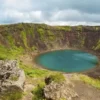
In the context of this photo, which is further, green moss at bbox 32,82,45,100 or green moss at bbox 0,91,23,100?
green moss at bbox 32,82,45,100

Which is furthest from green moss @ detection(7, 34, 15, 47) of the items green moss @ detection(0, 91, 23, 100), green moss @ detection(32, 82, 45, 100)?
green moss @ detection(0, 91, 23, 100)

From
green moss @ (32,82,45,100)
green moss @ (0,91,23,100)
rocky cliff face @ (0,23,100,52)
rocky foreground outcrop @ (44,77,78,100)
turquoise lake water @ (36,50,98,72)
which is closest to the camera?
green moss @ (0,91,23,100)

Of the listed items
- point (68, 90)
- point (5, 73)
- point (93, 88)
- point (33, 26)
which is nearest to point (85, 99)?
point (68, 90)

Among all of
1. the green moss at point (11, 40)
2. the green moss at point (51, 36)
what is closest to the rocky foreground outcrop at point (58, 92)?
the green moss at point (11, 40)

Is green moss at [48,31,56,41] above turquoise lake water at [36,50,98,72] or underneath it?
above

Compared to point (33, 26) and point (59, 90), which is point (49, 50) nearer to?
point (33, 26)

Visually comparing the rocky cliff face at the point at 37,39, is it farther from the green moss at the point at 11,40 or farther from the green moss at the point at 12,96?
the green moss at the point at 12,96

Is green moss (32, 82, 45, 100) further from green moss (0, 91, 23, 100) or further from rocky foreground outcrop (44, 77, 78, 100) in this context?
green moss (0, 91, 23, 100)

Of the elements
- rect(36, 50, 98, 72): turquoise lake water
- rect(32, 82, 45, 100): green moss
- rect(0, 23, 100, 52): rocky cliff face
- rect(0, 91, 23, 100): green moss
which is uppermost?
rect(0, 91, 23, 100): green moss

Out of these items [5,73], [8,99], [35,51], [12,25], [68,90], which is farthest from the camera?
[12,25]

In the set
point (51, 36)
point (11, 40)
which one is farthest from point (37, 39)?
point (11, 40)

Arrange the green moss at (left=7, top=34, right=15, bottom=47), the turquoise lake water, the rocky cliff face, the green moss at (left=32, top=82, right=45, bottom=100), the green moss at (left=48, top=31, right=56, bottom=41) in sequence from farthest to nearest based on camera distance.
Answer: the green moss at (left=48, top=31, right=56, bottom=41) < the rocky cliff face < the green moss at (left=7, top=34, right=15, bottom=47) < the turquoise lake water < the green moss at (left=32, top=82, right=45, bottom=100)
